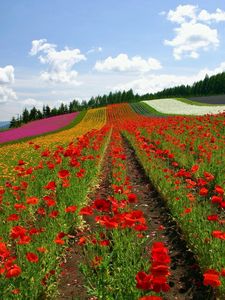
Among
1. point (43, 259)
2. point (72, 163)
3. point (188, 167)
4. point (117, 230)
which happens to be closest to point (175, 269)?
point (117, 230)

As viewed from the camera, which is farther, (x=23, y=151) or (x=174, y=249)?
(x=23, y=151)

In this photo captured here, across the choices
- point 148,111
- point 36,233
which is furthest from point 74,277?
point 148,111

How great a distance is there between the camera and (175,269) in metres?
5.26

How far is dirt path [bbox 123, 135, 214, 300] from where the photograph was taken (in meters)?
4.66

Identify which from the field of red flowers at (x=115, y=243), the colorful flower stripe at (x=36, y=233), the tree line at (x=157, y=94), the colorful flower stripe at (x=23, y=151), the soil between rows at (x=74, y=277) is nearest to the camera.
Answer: the field of red flowers at (x=115, y=243)

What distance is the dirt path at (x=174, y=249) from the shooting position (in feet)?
15.3

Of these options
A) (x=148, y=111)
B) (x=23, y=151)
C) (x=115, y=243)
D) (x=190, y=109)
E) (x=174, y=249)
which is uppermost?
(x=190, y=109)

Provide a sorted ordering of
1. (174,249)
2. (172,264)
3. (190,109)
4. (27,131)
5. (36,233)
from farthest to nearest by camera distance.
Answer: (190,109)
(27,131)
(174,249)
(172,264)
(36,233)

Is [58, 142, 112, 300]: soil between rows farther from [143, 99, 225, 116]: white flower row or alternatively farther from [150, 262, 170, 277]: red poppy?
[143, 99, 225, 116]: white flower row

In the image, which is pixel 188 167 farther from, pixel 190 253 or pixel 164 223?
pixel 190 253

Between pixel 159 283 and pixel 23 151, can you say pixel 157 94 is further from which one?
pixel 159 283

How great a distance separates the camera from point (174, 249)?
5.92 metres

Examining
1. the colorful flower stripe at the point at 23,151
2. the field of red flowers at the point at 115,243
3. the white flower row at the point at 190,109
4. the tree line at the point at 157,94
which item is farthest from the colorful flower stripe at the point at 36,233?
the tree line at the point at 157,94

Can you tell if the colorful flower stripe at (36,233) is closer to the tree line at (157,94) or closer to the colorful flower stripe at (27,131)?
the colorful flower stripe at (27,131)
